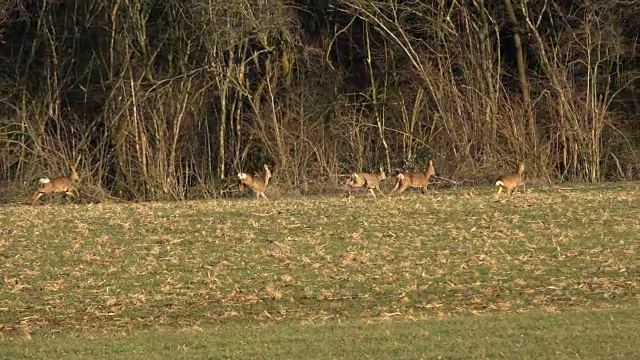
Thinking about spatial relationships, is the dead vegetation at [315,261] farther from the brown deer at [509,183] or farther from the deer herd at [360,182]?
the deer herd at [360,182]

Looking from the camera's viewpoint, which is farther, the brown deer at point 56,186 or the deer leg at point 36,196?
the deer leg at point 36,196

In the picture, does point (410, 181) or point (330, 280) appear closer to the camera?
point (330, 280)

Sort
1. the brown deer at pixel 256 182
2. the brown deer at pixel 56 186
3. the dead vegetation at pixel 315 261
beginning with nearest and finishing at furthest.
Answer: the dead vegetation at pixel 315 261, the brown deer at pixel 56 186, the brown deer at pixel 256 182

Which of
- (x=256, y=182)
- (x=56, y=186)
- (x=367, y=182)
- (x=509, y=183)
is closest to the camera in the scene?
(x=509, y=183)

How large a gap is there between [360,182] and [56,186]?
20.0 ft

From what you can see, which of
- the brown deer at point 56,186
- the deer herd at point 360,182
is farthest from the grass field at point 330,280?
the brown deer at point 56,186

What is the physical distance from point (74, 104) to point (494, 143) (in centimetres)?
1200

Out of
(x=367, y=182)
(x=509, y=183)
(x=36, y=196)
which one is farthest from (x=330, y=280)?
(x=36, y=196)

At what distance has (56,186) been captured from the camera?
23.9 metres

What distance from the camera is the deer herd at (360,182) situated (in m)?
22.4

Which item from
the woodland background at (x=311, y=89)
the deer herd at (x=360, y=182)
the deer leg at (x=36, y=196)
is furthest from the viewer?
the woodland background at (x=311, y=89)

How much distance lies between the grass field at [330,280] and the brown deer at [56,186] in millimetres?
3373

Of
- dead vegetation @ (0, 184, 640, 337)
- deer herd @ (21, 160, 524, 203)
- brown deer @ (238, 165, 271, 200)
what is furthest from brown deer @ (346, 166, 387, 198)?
dead vegetation @ (0, 184, 640, 337)

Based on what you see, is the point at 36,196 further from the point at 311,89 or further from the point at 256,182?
the point at 311,89
